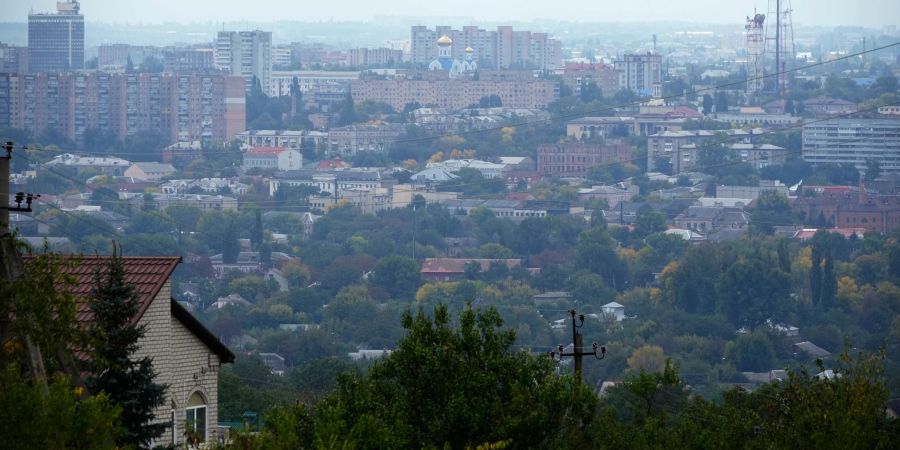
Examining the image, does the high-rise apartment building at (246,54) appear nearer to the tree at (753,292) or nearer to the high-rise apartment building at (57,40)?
the high-rise apartment building at (57,40)

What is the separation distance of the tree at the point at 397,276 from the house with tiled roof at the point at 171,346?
1795 inches

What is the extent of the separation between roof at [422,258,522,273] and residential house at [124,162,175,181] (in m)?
22.3

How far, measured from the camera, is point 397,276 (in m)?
55.6

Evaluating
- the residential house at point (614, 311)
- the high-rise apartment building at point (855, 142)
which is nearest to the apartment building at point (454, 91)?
the high-rise apartment building at point (855, 142)

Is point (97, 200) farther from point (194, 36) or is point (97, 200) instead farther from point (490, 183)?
point (194, 36)

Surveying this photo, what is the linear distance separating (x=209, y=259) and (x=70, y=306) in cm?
5258

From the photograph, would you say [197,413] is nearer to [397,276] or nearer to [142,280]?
[142,280]

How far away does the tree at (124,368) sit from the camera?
7746 millimetres

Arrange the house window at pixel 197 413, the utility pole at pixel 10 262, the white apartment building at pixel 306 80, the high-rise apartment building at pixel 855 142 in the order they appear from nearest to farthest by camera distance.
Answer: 1. the utility pole at pixel 10 262
2. the house window at pixel 197 413
3. the high-rise apartment building at pixel 855 142
4. the white apartment building at pixel 306 80

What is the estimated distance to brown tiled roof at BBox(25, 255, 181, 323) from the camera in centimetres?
825

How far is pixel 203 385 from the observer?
8836 mm

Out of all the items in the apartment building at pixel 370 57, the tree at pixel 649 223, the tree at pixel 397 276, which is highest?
the apartment building at pixel 370 57

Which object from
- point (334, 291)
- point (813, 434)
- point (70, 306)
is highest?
point (70, 306)

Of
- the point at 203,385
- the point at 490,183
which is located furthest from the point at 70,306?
the point at 490,183
